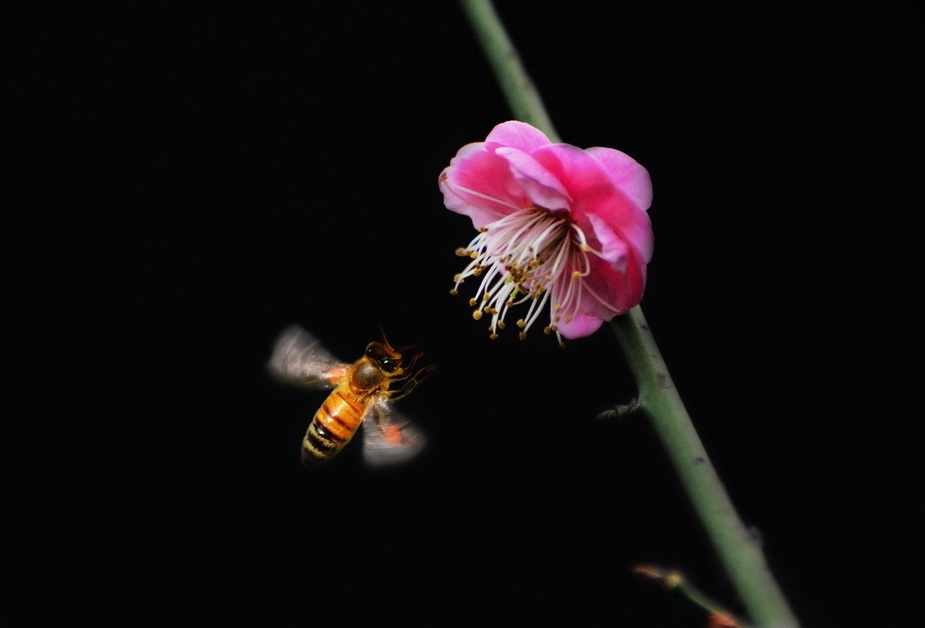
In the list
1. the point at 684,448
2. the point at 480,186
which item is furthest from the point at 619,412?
the point at 480,186

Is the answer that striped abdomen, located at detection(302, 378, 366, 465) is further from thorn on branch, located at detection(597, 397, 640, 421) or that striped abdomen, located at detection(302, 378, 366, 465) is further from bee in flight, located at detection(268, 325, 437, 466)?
thorn on branch, located at detection(597, 397, 640, 421)

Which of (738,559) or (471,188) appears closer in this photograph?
(738,559)

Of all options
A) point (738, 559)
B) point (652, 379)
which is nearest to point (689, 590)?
point (738, 559)

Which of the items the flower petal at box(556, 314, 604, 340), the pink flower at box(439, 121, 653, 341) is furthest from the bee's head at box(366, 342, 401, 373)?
the flower petal at box(556, 314, 604, 340)

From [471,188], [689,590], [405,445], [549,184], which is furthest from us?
[405,445]

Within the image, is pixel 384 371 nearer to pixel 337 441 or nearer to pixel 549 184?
pixel 337 441

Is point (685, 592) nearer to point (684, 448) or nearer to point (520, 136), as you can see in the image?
point (684, 448)
